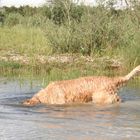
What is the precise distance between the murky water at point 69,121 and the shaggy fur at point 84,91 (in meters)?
0.19

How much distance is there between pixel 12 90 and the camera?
12.6 metres

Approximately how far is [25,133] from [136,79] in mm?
6758

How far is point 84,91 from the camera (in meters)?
10.4

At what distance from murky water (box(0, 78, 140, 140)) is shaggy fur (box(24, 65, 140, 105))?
192 mm

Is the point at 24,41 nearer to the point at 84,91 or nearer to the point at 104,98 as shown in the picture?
the point at 84,91

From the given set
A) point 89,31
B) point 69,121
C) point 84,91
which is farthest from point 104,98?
point 89,31

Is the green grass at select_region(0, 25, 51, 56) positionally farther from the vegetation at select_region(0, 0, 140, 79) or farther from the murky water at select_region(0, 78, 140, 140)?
the murky water at select_region(0, 78, 140, 140)

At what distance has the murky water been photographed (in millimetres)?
7711

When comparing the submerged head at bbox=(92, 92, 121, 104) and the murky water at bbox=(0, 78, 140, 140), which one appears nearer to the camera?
the murky water at bbox=(0, 78, 140, 140)

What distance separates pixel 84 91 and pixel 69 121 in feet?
5.56

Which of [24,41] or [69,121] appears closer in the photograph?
[69,121]

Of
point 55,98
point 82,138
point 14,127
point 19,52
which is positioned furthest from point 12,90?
point 19,52

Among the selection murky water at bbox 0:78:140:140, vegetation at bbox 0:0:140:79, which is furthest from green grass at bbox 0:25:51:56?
murky water at bbox 0:78:140:140

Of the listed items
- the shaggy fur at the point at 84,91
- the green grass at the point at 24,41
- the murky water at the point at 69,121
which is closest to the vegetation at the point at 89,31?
the green grass at the point at 24,41
